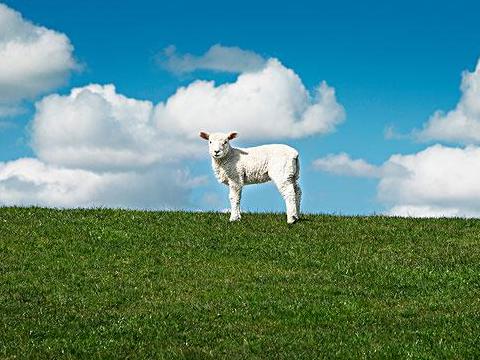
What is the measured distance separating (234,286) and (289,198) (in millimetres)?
9051

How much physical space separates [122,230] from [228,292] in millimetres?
8585

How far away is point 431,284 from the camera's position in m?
19.2

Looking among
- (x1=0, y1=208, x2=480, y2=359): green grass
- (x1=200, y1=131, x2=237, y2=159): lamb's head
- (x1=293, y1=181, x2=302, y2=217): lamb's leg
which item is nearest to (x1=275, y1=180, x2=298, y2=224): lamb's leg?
(x1=0, y1=208, x2=480, y2=359): green grass

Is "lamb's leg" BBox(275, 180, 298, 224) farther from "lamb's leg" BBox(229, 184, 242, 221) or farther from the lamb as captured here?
"lamb's leg" BBox(229, 184, 242, 221)

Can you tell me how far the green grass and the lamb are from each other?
3.72 ft

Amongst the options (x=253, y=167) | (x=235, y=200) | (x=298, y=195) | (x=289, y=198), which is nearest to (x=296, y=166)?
(x=298, y=195)

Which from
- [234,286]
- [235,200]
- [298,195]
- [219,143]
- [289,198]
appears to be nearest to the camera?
[234,286]

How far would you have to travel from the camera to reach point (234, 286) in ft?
61.1

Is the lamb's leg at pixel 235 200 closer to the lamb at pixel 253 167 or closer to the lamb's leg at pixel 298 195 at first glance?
the lamb at pixel 253 167

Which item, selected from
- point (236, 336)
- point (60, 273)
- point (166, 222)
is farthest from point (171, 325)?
point (166, 222)

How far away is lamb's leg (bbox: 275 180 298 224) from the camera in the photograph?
89.4 feet

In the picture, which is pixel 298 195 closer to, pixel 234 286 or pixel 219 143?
pixel 219 143

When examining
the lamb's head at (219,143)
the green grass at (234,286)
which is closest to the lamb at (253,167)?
the lamb's head at (219,143)

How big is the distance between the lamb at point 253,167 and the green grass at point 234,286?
1134 mm
